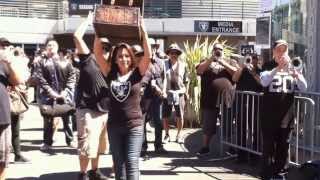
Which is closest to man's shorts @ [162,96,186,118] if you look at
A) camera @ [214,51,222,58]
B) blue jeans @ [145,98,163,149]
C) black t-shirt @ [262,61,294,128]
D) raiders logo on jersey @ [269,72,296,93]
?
blue jeans @ [145,98,163,149]

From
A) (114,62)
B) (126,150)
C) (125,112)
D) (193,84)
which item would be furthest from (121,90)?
(193,84)

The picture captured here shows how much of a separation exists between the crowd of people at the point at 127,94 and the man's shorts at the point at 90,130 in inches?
0.5

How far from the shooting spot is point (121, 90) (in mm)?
6441

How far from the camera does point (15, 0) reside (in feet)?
111

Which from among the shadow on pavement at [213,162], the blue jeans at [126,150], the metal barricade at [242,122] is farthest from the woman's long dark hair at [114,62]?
the metal barricade at [242,122]

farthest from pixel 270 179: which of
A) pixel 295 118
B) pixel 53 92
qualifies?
pixel 53 92

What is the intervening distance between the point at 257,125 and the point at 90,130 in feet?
8.93

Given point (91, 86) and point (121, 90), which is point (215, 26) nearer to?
point (91, 86)

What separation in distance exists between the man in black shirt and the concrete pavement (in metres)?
0.75

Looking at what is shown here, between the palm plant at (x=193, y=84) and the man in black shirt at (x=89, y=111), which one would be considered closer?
the man in black shirt at (x=89, y=111)

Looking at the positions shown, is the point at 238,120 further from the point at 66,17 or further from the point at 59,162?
the point at 66,17

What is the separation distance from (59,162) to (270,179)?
3.46 m

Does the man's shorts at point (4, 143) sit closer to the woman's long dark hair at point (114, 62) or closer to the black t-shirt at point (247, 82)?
the woman's long dark hair at point (114, 62)

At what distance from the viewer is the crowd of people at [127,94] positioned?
6469 mm
